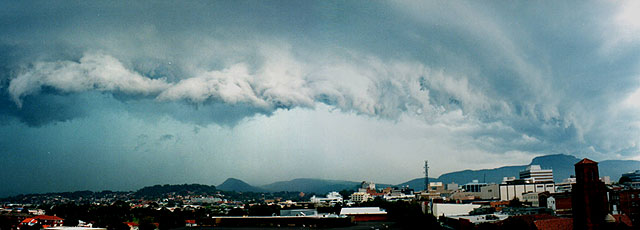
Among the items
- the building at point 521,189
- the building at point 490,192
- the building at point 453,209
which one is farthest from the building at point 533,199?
the building at point 490,192

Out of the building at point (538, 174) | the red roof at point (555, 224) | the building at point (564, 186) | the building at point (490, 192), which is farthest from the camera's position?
the building at point (538, 174)

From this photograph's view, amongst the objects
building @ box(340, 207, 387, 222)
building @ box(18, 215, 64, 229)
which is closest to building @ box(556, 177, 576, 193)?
building @ box(340, 207, 387, 222)

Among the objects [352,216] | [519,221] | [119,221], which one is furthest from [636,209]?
[119,221]

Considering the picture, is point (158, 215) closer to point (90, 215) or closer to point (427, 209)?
point (90, 215)

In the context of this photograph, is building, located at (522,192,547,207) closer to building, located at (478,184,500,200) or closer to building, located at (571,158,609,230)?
building, located at (478,184,500,200)

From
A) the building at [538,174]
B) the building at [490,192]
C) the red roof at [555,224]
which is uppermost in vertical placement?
the building at [538,174]

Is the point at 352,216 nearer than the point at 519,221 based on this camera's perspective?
No

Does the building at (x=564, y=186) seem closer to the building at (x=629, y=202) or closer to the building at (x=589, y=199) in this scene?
the building at (x=629, y=202)
